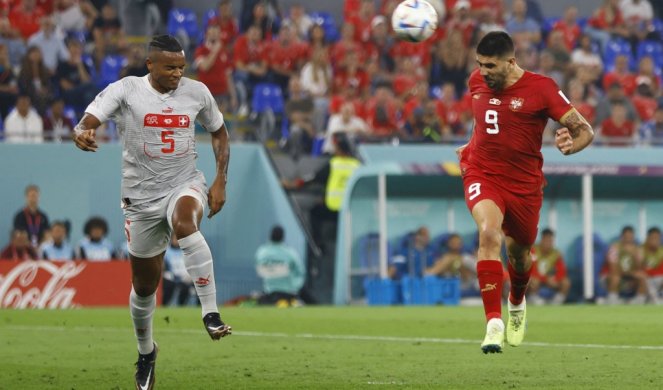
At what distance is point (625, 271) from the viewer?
23031 millimetres

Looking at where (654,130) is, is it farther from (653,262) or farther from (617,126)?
(653,262)

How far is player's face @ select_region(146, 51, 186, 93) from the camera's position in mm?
9109

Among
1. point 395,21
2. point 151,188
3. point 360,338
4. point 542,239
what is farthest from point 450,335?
point 542,239

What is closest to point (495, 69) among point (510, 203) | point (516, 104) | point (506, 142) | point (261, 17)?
point (516, 104)

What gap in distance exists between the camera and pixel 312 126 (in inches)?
912

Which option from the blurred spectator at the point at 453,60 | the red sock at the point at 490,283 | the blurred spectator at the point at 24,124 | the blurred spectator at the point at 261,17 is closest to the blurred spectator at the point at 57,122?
the blurred spectator at the point at 24,124

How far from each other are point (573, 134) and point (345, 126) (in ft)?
43.8

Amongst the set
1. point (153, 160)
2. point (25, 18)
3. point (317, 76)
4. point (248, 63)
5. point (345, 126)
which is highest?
point (25, 18)

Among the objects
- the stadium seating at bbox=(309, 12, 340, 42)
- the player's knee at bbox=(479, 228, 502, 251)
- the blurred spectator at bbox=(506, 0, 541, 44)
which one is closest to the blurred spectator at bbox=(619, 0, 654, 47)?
the blurred spectator at bbox=(506, 0, 541, 44)

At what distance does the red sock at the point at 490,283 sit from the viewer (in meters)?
9.46

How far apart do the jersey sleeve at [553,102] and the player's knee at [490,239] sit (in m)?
1.03

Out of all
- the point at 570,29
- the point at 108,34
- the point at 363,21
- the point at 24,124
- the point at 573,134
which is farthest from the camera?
the point at 570,29

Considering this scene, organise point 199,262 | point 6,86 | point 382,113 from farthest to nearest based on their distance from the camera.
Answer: point 382,113 < point 6,86 < point 199,262

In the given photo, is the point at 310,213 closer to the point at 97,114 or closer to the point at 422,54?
the point at 422,54
